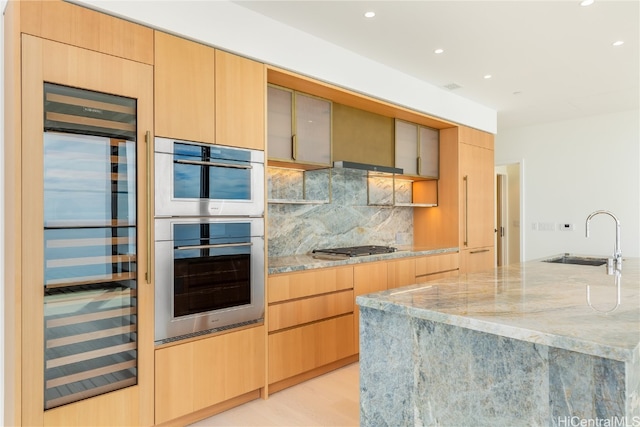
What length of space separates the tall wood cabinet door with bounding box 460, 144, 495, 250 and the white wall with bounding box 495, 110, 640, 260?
1490 mm

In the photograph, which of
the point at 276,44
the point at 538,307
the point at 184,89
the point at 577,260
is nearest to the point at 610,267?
the point at 577,260

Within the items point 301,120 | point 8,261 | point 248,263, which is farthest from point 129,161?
point 301,120

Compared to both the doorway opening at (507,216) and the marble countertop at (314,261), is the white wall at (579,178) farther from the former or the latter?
the marble countertop at (314,261)

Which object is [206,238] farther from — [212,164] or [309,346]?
[309,346]

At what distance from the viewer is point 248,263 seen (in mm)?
2742

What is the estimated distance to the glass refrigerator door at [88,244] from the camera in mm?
1985

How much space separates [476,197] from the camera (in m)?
5.05

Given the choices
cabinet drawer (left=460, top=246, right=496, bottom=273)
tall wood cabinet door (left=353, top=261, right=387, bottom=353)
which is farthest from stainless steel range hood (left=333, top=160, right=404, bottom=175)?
cabinet drawer (left=460, top=246, right=496, bottom=273)

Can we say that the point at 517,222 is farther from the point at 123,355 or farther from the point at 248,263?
the point at 123,355

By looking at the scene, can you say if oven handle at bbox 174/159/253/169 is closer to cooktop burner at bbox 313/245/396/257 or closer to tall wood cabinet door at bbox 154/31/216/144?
tall wood cabinet door at bbox 154/31/216/144

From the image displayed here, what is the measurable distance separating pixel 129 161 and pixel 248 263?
3.23 feet

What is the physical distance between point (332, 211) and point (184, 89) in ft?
6.81

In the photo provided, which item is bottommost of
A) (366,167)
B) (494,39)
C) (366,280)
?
(366,280)

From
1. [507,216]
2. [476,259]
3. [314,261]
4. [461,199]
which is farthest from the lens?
[507,216]
